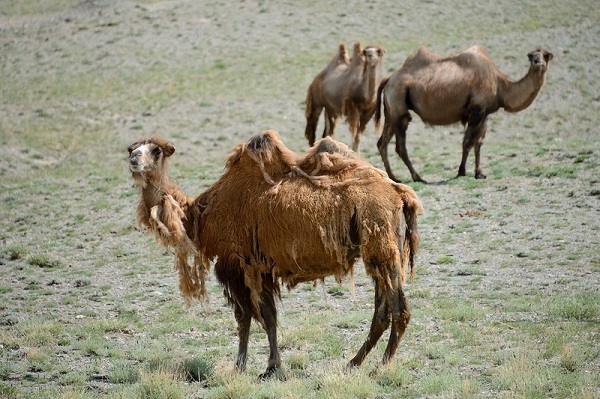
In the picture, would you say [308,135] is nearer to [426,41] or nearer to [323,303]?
[323,303]

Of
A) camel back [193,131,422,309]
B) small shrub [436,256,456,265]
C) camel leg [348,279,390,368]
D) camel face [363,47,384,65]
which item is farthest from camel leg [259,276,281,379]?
camel face [363,47,384,65]

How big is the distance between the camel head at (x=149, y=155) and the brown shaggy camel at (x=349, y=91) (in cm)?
1005

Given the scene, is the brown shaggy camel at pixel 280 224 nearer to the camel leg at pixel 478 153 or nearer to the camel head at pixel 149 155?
the camel head at pixel 149 155

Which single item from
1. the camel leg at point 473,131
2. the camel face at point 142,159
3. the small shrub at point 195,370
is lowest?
the small shrub at point 195,370

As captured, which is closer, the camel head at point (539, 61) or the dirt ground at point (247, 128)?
the dirt ground at point (247, 128)

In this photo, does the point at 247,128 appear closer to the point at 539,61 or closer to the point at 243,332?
the point at 539,61

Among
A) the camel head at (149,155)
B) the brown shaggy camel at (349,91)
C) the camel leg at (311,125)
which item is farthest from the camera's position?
the camel leg at (311,125)

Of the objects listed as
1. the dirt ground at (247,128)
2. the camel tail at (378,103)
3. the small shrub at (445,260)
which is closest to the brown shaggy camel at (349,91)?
the camel tail at (378,103)

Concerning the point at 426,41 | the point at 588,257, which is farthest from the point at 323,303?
the point at 426,41

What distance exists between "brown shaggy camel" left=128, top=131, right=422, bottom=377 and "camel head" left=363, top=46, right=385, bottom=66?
10.2m

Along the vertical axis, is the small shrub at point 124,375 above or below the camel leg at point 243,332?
below

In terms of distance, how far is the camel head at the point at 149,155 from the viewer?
794 cm

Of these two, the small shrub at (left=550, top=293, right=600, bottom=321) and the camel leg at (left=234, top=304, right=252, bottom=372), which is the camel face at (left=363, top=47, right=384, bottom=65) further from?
the camel leg at (left=234, top=304, right=252, bottom=372)

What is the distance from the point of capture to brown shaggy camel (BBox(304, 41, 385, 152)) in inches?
719
